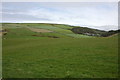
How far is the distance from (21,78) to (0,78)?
6.94 feet

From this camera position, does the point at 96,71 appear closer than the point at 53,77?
No

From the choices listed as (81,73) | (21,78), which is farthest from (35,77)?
(81,73)

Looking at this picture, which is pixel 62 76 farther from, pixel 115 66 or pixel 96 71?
pixel 115 66

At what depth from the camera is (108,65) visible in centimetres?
1777

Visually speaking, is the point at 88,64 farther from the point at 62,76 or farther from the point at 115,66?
the point at 62,76

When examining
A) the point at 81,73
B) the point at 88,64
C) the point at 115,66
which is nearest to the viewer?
the point at 81,73

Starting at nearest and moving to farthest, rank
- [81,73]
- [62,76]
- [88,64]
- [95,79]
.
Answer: [95,79] < [62,76] < [81,73] < [88,64]

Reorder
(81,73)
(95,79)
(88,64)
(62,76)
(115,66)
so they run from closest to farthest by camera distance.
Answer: (95,79), (62,76), (81,73), (115,66), (88,64)

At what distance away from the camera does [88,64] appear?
60.3 ft

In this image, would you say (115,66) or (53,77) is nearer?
(53,77)

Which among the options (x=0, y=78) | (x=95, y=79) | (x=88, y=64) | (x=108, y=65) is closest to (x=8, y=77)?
(x=0, y=78)

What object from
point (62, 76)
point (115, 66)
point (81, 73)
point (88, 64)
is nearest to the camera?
point (62, 76)

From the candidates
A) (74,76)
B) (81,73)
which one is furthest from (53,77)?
(81,73)

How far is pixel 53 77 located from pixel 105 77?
4.17 m
